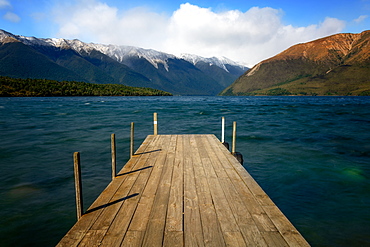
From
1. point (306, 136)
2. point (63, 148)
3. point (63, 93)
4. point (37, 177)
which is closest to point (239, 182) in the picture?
point (37, 177)

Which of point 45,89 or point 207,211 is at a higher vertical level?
point 45,89

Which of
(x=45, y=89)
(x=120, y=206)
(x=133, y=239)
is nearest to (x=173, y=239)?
(x=133, y=239)

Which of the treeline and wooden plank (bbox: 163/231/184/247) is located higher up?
the treeline

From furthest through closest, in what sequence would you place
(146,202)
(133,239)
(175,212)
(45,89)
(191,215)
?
(45,89) < (146,202) < (175,212) < (191,215) < (133,239)

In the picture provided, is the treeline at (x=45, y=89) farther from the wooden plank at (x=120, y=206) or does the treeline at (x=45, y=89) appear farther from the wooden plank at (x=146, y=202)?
the wooden plank at (x=146, y=202)

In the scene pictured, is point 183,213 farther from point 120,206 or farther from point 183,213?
point 120,206

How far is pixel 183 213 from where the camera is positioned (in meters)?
4.14

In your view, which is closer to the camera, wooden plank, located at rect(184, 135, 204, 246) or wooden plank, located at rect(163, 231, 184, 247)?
wooden plank, located at rect(163, 231, 184, 247)

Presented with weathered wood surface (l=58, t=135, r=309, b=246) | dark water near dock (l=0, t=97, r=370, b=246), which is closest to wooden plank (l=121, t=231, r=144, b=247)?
weathered wood surface (l=58, t=135, r=309, b=246)

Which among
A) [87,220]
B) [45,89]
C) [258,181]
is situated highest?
[45,89]

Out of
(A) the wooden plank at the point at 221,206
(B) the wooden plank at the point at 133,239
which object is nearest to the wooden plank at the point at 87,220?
(B) the wooden plank at the point at 133,239

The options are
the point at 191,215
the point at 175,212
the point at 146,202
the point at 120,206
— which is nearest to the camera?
the point at 191,215

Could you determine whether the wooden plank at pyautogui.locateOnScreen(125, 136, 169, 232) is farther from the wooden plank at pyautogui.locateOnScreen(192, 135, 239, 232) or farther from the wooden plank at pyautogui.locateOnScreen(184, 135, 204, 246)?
the wooden plank at pyautogui.locateOnScreen(192, 135, 239, 232)

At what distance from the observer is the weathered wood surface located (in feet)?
11.1
